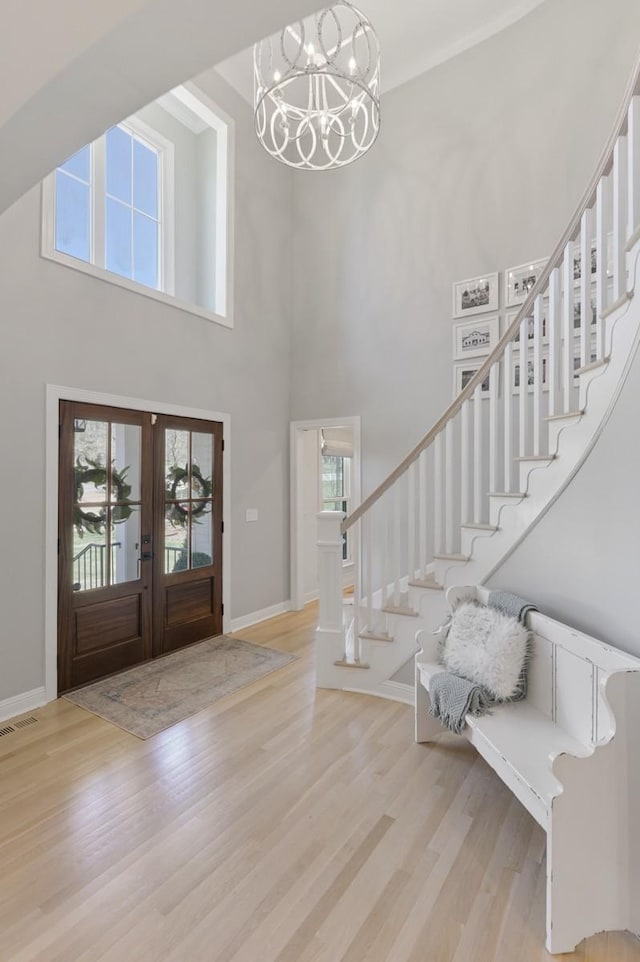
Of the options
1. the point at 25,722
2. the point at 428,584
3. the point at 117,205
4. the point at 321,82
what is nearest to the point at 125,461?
the point at 25,722

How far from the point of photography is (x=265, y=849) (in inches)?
70.4

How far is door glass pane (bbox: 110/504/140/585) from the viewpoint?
135 inches

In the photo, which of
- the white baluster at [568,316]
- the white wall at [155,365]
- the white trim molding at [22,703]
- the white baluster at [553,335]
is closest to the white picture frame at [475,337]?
the white baluster at [553,335]

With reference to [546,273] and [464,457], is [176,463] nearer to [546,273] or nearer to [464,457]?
[464,457]

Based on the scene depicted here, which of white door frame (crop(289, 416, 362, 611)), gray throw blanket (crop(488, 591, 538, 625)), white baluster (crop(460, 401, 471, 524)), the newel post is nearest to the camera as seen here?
gray throw blanket (crop(488, 591, 538, 625))

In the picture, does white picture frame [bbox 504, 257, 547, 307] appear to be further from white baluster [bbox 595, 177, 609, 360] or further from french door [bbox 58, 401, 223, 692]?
french door [bbox 58, 401, 223, 692]

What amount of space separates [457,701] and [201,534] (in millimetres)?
2703

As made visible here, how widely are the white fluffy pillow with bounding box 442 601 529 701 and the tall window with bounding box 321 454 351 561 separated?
3.67 m

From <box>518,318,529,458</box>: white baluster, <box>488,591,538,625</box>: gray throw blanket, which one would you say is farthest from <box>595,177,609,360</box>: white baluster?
<box>488,591,538,625</box>: gray throw blanket

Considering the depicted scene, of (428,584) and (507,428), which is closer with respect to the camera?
(507,428)

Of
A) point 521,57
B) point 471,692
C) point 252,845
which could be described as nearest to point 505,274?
point 521,57

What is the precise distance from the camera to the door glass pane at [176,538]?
3.82 metres

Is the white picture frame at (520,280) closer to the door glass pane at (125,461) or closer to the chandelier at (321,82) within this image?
the chandelier at (321,82)

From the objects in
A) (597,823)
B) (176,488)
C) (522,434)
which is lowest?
(597,823)
